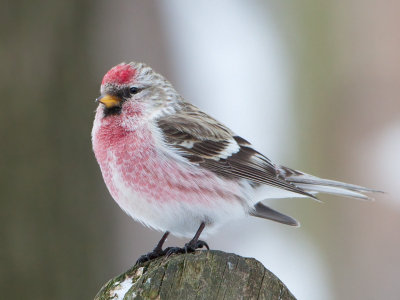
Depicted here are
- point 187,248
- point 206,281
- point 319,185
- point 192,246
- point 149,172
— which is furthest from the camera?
point 319,185

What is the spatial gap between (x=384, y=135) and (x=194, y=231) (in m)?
3.94

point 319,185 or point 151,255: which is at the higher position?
point 319,185

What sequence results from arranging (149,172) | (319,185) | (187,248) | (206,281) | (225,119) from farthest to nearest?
(225,119) < (319,185) < (149,172) < (187,248) < (206,281)

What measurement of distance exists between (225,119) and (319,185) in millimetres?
3625

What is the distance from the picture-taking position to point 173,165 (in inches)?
136

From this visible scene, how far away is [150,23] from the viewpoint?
6152 millimetres

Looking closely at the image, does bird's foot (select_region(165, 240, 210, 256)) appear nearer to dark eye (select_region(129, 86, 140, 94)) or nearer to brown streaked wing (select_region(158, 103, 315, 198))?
brown streaked wing (select_region(158, 103, 315, 198))

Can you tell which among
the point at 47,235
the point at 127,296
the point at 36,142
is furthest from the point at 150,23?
the point at 127,296

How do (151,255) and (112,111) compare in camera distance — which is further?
(112,111)

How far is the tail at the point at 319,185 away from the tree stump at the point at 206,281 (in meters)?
→ 1.61

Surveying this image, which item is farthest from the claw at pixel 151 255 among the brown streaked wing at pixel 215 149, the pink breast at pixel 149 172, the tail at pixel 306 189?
the tail at pixel 306 189

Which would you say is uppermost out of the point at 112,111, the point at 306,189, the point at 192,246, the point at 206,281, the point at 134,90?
the point at 134,90

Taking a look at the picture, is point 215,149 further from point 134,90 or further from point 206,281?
point 206,281

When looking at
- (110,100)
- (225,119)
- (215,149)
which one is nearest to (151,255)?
(215,149)
